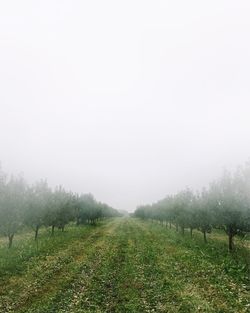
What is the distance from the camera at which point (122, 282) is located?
72.0ft

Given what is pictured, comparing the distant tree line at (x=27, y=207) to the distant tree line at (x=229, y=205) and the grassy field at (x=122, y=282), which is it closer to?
the grassy field at (x=122, y=282)

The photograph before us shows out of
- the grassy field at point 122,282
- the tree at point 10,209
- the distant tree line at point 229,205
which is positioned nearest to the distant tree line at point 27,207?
the tree at point 10,209

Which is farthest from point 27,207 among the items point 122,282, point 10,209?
point 122,282

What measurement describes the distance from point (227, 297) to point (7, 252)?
73.2 ft

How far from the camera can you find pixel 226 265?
89.7 ft

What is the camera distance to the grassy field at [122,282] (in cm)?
1711

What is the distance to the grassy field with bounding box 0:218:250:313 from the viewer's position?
17.1 m

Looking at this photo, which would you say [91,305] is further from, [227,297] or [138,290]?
[227,297]

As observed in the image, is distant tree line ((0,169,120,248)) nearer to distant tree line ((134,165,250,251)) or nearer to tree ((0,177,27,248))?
tree ((0,177,27,248))

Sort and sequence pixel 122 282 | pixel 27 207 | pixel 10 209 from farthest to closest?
pixel 27 207 < pixel 10 209 < pixel 122 282

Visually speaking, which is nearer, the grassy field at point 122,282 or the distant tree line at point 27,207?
the grassy field at point 122,282

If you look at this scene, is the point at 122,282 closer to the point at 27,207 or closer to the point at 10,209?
the point at 10,209

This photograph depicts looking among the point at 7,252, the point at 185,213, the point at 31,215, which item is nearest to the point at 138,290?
the point at 7,252

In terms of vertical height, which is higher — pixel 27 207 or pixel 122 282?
pixel 27 207
